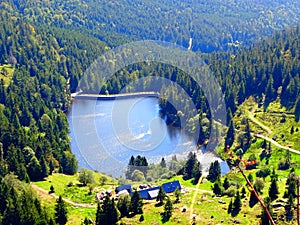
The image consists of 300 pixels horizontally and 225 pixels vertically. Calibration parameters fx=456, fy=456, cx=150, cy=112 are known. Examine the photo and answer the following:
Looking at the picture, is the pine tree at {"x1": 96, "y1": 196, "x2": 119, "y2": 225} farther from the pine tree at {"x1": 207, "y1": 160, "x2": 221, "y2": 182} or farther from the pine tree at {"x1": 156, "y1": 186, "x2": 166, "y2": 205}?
the pine tree at {"x1": 207, "y1": 160, "x2": 221, "y2": 182}

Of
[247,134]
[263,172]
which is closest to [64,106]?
[247,134]

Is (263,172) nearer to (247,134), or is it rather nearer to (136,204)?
(247,134)

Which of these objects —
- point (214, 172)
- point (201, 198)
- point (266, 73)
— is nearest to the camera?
point (201, 198)

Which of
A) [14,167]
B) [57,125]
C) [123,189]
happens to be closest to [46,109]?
[57,125]

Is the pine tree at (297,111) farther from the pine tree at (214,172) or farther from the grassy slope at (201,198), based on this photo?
the pine tree at (214,172)

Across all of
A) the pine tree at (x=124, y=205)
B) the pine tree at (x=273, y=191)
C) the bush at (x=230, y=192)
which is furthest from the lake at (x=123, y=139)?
the pine tree at (x=273, y=191)
